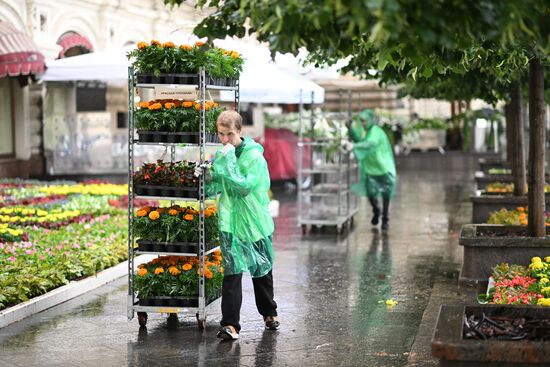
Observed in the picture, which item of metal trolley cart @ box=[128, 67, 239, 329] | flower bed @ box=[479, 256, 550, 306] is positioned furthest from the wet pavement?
flower bed @ box=[479, 256, 550, 306]

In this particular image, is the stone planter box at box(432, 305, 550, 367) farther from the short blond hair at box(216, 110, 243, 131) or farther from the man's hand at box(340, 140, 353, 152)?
the man's hand at box(340, 140, 353, 152)

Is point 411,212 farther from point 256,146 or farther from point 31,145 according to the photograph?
point 256,146

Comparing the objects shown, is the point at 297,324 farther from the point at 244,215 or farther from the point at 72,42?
the point at 72,42

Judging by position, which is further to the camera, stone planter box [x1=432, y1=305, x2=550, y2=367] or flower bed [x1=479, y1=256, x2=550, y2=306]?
flower bed [x1=479, y1=256, x2=550, y2=306]

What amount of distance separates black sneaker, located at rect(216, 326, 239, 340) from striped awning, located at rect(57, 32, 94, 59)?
15893mm

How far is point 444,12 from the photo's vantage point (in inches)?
194

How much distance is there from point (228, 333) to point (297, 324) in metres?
0.92

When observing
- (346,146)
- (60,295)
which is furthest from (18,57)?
(60,295)

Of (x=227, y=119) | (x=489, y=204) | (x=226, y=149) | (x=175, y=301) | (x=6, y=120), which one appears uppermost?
(x=6, y=120)

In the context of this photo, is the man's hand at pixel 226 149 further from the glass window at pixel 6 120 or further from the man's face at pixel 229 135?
the glass window at pixel 6 120

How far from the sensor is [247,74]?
52.0 feet

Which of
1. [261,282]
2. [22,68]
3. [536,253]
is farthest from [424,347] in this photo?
[22,68]

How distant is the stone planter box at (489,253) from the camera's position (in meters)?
10.4

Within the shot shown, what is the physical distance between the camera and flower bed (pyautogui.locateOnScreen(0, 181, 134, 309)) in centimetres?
1027
